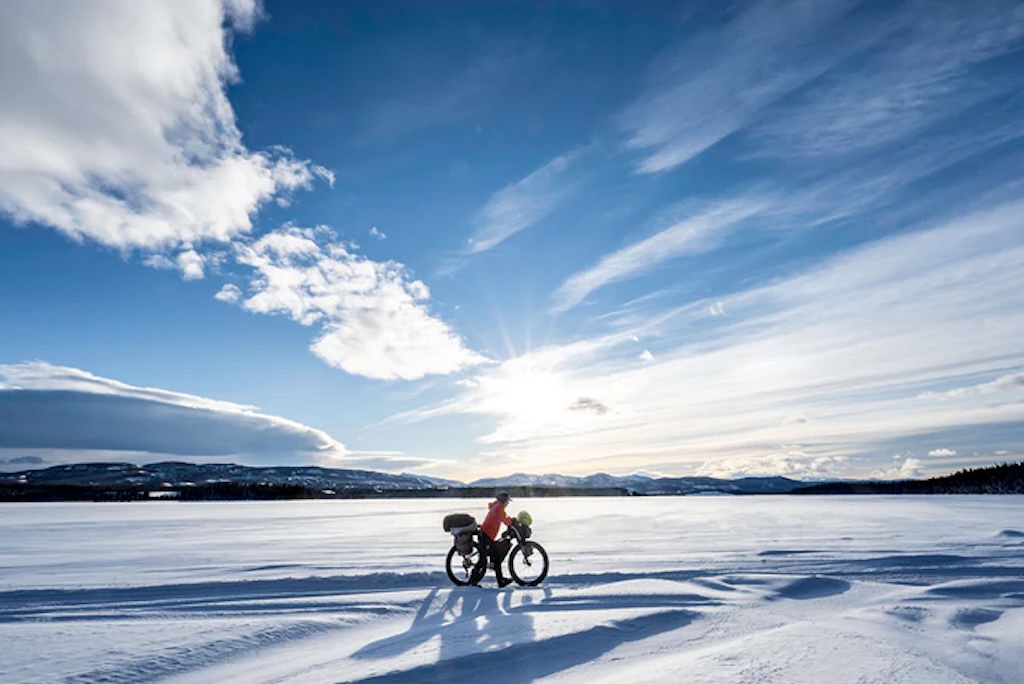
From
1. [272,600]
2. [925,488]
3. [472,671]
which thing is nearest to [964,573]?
[472,671]

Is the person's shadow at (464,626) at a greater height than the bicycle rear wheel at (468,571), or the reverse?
the bicycle rear wheel at (468,571)

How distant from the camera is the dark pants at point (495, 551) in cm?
1107

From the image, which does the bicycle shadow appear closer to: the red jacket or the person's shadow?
the person's shadow

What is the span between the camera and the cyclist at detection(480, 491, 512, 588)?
36.3 ft

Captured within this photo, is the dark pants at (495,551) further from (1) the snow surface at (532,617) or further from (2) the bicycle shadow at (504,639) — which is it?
(2) the bicycle shadow at (504,639)

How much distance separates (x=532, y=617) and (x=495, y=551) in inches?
123

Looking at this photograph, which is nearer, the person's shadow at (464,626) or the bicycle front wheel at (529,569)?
the person's shadow at (464,626)

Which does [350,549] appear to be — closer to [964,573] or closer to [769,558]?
[769,558]

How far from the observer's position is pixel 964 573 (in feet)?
38.3

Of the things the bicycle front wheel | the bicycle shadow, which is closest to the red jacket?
the bicycle front wheel

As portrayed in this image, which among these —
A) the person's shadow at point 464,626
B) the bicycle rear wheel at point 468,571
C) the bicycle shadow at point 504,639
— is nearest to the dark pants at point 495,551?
the bicycle rear wheel at point 468,571

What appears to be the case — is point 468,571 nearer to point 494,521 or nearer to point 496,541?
point 496,541

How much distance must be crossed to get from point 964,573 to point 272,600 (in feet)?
42.4

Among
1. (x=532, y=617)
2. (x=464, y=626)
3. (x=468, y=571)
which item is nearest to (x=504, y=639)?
(x=464, y=626)
